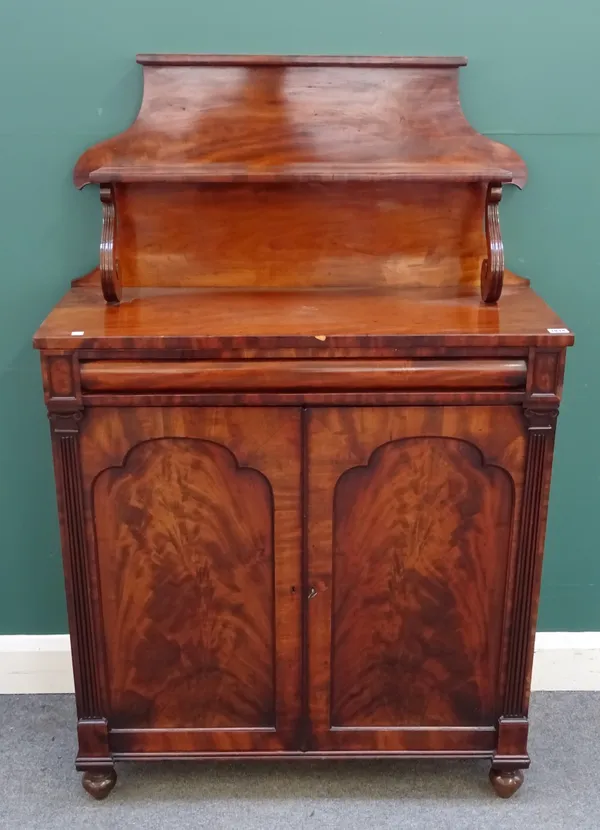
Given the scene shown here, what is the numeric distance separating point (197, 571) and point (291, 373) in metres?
0.42

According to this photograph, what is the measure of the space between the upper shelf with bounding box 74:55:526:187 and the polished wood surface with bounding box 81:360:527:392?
1.41 feet

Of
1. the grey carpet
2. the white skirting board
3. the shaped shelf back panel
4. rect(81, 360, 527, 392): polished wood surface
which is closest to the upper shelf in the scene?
the shaped shelf back panel

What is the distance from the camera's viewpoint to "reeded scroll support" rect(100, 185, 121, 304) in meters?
1.59

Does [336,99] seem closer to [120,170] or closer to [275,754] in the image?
[120,170]

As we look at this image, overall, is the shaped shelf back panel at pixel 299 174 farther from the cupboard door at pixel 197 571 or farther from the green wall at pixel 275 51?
the cupboard door at pixel 197 571

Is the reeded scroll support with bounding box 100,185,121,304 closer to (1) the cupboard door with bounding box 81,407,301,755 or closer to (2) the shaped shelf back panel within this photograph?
(2) the shaped shelf back panel

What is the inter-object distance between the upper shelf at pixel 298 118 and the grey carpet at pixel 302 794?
1201 millimetres

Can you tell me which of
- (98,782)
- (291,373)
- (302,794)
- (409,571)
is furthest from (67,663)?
(291,373)

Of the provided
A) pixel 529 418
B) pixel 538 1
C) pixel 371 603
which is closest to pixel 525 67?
pixel 538 1

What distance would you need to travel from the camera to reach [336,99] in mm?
1708

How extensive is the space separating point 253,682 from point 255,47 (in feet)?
3.97

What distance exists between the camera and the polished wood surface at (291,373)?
57.5 inches

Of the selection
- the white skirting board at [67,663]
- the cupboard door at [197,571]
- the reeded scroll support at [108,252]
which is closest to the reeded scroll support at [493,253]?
the cupboard door at [197,571]

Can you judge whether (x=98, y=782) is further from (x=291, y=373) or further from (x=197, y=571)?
(x=291, y=373)
